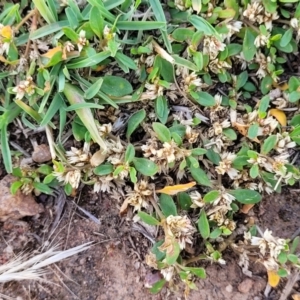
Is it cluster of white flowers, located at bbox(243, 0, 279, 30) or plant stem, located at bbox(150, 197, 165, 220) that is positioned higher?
cluster of white flowers, located at bbox(243, 0, 279, 30)

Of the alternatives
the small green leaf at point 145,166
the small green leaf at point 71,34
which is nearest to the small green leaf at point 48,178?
the small green leaf at point 145,166

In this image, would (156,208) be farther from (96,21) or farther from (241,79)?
(96,21)

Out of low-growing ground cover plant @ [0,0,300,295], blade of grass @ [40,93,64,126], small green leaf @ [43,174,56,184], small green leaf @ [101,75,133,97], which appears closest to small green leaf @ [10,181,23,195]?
low-growing ground cover plant @ [0,0,300,295]

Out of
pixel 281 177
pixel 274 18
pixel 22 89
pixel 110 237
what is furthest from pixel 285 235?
pixel 22 89

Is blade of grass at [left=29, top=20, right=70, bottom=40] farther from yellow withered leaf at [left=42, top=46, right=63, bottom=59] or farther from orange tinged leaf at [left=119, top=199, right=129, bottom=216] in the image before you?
orange tinged leaf at [left=119, top=199, right=129, bottom=216]

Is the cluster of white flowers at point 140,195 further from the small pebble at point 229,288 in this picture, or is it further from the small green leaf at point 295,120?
the small green leaf at point 295,120

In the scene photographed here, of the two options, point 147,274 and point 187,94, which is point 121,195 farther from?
point 187,94

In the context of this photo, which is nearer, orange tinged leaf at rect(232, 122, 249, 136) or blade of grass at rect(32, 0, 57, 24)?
blade of grass at rect(32, 0, 57, 24)

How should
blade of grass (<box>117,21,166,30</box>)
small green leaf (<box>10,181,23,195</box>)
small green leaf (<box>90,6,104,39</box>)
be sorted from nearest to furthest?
small green leaf (<box>90,6,104,39</box>)
blade of grass (<box>117,21,166,30</box>)
small green leaf (<box>10,181,23,195</box>)
